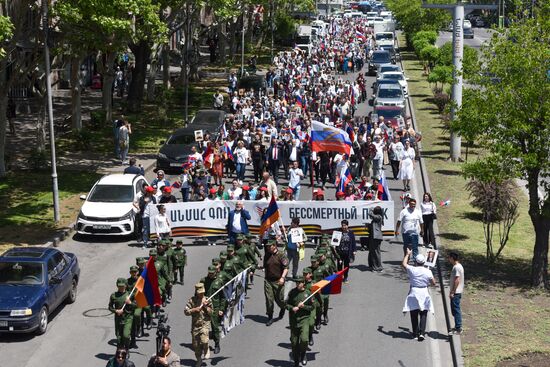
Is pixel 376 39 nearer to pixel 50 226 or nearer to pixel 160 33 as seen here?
pixel 160 33

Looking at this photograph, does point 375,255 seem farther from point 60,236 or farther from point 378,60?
point 378,60

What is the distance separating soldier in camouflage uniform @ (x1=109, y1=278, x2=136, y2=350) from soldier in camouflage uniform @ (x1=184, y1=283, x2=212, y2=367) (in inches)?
48.7

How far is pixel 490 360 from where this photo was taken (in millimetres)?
17922

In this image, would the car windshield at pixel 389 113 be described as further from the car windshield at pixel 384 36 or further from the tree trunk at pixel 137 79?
the car windshield at pixel 384 36

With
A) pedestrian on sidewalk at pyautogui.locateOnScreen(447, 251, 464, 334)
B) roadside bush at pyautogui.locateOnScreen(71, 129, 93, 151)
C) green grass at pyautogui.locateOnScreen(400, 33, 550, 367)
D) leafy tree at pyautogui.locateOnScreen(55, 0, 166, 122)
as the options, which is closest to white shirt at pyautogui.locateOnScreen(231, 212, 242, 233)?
green grass at pyautogui.locateOnScreen(400, 33, 550, 367)

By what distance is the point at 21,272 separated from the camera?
66.2 feet

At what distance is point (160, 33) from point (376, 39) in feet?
162

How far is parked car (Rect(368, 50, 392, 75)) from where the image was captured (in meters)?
68.9

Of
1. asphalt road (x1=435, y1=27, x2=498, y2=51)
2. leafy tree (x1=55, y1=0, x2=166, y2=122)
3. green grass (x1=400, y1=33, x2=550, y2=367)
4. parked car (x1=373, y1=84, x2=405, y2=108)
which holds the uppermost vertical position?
leafy tree (x1=55, y1=0, x2=166, y2=122)

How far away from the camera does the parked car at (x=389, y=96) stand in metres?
47.9

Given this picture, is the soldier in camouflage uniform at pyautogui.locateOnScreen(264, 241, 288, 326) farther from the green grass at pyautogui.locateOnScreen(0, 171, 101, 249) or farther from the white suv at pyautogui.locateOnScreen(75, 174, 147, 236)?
the green grass at pyautogui.locateOnScreen(0, 171, 101, 249)

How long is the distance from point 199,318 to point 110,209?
10277 millimetres

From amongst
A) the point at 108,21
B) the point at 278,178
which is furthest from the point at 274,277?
the point at 278,178

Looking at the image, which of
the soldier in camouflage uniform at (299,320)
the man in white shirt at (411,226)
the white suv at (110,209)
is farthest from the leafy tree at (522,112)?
the white suv at (110,209)
